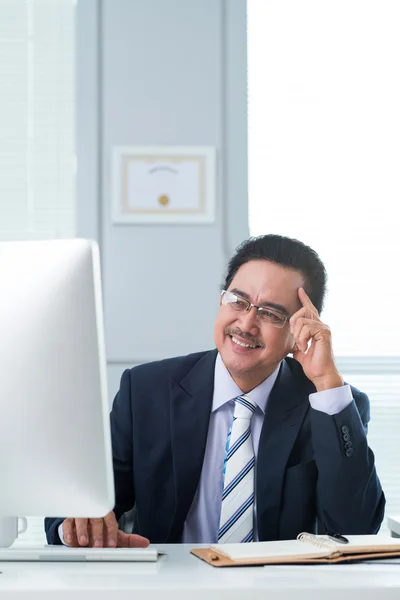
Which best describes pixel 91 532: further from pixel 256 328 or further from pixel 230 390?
pixel 256 328

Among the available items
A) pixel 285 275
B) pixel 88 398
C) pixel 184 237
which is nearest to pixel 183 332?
pixel 184 237

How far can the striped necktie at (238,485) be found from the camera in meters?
1.71

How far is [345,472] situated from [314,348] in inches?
11.5

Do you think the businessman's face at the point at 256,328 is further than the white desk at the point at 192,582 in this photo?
Yes

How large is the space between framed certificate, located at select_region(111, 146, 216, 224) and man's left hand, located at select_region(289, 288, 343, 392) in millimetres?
→ 1444

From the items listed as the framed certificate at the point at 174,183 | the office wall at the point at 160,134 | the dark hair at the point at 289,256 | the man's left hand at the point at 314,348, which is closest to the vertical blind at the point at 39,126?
the office wall at the point at 160,134

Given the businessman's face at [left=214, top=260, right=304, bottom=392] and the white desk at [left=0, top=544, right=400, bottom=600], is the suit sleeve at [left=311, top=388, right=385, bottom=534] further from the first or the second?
the white desk at [left=0, top=544, right=400, bottom=600]

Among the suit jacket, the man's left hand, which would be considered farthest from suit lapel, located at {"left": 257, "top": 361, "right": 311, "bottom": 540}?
the man's left hand

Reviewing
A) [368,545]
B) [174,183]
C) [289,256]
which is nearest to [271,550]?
[368,545]

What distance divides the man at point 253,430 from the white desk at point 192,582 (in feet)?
1.31

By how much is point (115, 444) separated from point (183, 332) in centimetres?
139

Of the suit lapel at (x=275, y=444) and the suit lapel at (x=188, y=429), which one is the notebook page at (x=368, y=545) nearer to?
the suit lapel at (x=275, y=444)

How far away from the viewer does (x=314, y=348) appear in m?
1.77

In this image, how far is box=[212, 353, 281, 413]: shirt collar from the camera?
1.88 metres
